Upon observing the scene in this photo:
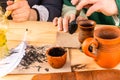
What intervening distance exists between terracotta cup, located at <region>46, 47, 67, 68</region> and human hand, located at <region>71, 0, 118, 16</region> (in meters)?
0.24

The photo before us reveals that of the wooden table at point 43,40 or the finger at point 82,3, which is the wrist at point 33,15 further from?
the finger at point 82,3

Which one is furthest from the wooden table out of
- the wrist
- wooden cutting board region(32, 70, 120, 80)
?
the wrist

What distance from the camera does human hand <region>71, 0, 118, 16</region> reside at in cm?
104

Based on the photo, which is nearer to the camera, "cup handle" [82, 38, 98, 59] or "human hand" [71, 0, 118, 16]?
"cup handle" [82, 38, 98, 59]

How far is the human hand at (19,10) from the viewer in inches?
47.0

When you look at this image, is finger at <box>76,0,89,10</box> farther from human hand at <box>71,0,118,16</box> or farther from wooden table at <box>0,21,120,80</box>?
wooden table at <box>0,21,120,80</box>

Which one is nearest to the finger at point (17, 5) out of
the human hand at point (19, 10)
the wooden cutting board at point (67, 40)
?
the human hand at point (19, 10)

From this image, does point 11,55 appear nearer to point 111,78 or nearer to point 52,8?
point 111,78

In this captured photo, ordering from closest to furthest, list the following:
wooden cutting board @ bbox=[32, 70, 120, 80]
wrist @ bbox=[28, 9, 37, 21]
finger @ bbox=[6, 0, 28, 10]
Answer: wooden cutting board @ bbox=[32, 70, 120, 80]
finger @ bbox=[6, 0, 28, 10]
wrist @ bbox=[28, 9, 37, 21]

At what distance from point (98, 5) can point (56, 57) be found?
341 millimetres

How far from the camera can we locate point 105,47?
33.1 inches

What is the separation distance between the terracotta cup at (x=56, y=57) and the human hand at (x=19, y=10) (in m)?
A: 0.39

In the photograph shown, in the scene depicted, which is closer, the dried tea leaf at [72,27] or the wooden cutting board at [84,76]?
the wooden cutting board at [84,76]

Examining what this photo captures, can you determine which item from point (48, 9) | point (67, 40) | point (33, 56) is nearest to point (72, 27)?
point (67, 40)
